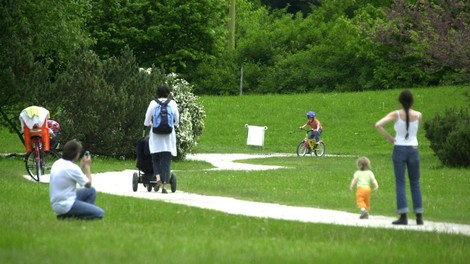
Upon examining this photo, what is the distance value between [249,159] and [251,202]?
1705 centimetres

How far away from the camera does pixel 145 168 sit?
2072 cm

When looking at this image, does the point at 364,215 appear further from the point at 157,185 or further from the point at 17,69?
the point at 17,69

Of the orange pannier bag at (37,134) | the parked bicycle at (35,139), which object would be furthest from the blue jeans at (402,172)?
the orange pannier bag at (37,134)

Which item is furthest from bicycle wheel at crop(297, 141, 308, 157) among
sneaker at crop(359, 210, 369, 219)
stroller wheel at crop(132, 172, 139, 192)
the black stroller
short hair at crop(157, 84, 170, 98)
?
sneaker at crop(359, 210, 369, 219)

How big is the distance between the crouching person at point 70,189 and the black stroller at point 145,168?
6.19 m

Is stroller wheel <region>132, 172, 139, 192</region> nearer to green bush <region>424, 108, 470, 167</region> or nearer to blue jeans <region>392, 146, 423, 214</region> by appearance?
blue jeans <region>392, 146, 423, 214</region>

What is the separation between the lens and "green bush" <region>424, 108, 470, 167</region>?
96.0 feet

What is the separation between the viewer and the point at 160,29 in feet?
211

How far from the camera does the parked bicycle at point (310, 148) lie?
39.1 meters

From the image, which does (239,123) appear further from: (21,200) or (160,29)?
(21,200)

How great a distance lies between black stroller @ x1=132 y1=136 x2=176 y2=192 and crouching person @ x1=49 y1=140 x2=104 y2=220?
20.3 feet

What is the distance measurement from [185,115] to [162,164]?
12.8 metres

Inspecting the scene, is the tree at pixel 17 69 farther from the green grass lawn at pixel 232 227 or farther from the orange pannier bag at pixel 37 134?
the orange pannier bag at pixel 37 134

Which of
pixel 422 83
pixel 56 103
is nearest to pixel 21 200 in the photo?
pixel 56 103
